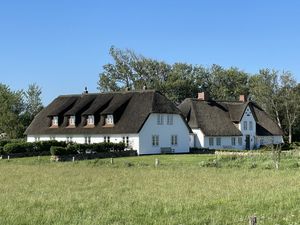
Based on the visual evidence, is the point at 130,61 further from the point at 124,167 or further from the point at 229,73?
the point at 124,167

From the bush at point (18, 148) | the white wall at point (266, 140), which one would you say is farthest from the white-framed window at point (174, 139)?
the white wall at point (266, 140)

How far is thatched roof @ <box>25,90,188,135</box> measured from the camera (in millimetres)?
57531

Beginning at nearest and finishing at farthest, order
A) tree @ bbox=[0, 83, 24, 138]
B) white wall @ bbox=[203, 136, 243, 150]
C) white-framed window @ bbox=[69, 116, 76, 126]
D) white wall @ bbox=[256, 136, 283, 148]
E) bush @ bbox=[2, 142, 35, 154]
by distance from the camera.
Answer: bush @ bbox=[2, 142, 35, 154] → white-framed window @ bbox=[69, 116, 76, 126] → white wall @ bbox=[203, 136, 243, 150] → white wall @ bbox=[256, 136, 283, 148] → tree @ bbox=[0, 83, 24, 138]

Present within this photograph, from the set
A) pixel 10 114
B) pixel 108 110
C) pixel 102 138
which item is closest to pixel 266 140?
pixel 108 110

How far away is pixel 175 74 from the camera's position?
325 ft

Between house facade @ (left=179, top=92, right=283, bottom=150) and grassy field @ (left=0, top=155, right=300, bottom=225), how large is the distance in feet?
118

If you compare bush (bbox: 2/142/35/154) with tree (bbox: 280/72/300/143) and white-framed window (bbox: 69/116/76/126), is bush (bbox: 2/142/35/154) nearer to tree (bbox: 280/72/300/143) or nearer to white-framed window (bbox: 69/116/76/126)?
white-framed window (bbox: 69/116/76/126)

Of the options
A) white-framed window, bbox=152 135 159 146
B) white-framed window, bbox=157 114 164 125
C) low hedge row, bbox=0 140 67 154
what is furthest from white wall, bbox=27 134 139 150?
low hedge row, bbox=0 140 67 154

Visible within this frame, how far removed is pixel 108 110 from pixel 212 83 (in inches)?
1967

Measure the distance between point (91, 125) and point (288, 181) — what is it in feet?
127

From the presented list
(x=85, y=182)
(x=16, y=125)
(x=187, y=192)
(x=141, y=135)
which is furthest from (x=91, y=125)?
(x=187, y=192)

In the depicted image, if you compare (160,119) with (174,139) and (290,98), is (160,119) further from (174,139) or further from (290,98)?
(290,98)

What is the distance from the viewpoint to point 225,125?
67500 millimetres

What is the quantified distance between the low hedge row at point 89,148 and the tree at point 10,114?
98.5 feet
